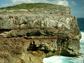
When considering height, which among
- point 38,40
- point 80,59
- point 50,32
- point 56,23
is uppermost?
point 56,23

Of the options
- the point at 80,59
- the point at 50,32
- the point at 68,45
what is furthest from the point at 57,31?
the point at 80,59

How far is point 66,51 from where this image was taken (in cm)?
1331

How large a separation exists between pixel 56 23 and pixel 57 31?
3.51ft

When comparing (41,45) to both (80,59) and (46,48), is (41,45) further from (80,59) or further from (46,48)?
(80,59)

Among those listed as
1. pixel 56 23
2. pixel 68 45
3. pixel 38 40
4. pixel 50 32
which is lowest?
pixel 68 45

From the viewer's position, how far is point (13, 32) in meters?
12.3

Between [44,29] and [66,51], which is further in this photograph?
[66,51]

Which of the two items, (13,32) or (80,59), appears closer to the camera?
(13,32)

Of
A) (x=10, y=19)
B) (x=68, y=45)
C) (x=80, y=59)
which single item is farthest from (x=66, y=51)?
(x=10, y=19)

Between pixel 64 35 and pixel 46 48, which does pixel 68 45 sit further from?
pixel 46 48

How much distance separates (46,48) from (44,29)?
2430 millimetres

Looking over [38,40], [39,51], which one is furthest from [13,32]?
[39,51]

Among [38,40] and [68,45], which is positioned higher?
[38,40]

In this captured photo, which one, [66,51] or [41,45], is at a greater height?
[41,45]
